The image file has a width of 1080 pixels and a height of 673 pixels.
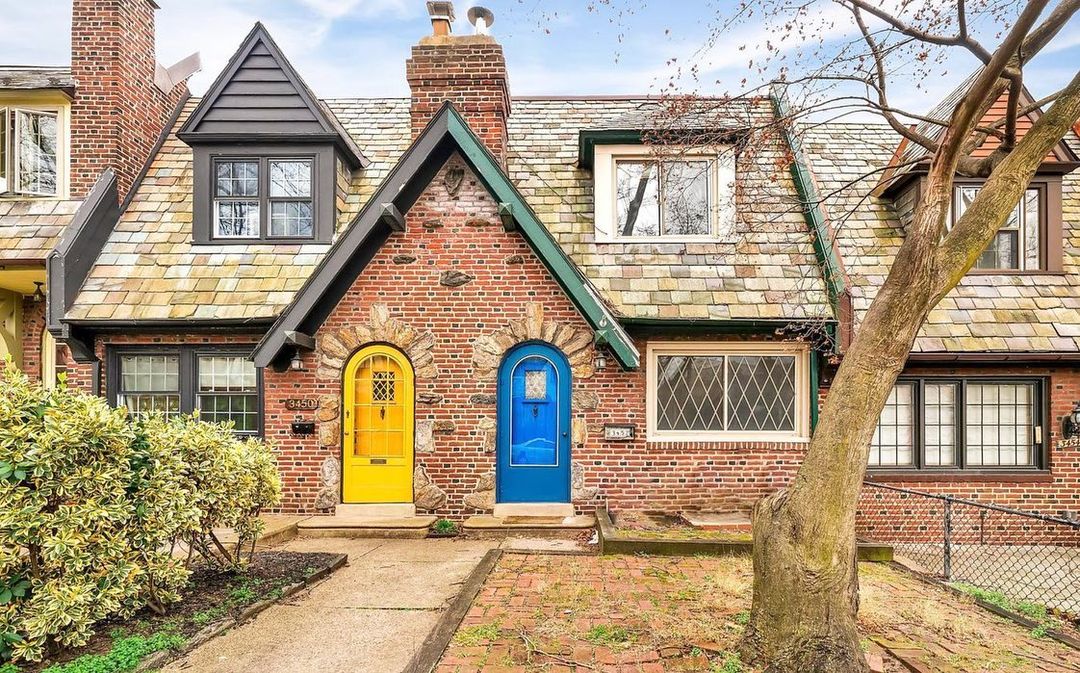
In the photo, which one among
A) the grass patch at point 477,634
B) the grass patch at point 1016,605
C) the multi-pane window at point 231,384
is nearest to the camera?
the grass patch at point 477,634

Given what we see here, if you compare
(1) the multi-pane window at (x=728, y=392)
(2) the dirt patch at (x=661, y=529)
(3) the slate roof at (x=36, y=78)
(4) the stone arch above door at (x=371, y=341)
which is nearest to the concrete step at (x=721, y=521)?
(2) the dirt patch at (x=661, y=529)

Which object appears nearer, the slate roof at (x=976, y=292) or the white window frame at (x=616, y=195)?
the slate roof at (x=976, y=292)

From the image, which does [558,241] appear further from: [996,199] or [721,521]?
[996,199]

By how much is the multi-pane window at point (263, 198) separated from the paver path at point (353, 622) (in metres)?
5.21

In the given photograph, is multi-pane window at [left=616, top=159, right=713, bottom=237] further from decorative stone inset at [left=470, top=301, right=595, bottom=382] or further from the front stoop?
the front stoop

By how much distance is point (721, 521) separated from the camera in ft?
28.1

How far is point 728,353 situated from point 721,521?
7.72 feet

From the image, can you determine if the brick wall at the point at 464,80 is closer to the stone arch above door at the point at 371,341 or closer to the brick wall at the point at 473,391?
the brick wall at the point at 473,391

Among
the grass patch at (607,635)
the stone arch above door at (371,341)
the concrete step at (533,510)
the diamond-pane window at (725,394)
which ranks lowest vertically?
the concrete step at (533,510)

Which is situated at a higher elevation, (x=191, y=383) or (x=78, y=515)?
(x=191, y=383)

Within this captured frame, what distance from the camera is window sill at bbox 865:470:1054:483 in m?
9.27

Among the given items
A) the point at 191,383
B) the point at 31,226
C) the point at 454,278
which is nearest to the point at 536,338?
the point at 454,278

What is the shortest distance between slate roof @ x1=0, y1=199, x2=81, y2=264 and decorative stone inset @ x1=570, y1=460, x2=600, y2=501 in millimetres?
8293

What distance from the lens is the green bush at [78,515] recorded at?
432 centimetres
